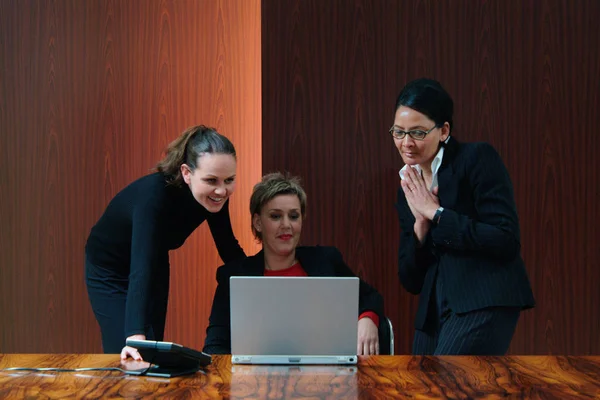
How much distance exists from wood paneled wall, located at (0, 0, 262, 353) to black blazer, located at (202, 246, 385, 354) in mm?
1036

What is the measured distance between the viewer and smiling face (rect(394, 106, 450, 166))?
246cm

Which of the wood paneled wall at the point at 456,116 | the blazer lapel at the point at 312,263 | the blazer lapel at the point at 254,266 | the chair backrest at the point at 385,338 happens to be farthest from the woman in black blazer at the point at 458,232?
the wood paneled wall at the point at 456,116

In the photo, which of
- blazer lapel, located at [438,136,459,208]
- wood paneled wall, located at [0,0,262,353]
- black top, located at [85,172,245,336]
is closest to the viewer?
black top, located at [85,172,245,336]

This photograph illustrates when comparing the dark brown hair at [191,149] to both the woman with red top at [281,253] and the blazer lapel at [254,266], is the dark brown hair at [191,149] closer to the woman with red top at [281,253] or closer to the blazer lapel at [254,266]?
the woman with red top at [281,253]

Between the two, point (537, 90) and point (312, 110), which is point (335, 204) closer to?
point (312, 110)

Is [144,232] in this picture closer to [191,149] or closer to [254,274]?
[191,149]

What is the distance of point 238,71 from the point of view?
3.70 meters

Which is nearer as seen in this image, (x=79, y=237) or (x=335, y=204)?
(x=335, y=204)

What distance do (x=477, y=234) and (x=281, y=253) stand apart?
73cm

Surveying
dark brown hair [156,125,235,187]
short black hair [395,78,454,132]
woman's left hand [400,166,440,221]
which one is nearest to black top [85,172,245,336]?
dark brown hair [156,125,235,187]

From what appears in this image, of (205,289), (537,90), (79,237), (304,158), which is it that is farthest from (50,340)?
(537,90)

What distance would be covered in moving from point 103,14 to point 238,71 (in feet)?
2.53

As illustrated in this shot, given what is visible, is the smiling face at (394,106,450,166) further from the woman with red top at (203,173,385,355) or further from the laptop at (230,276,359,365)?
the laptop at (230,276,359,365)

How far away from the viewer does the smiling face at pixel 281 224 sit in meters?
2.62
